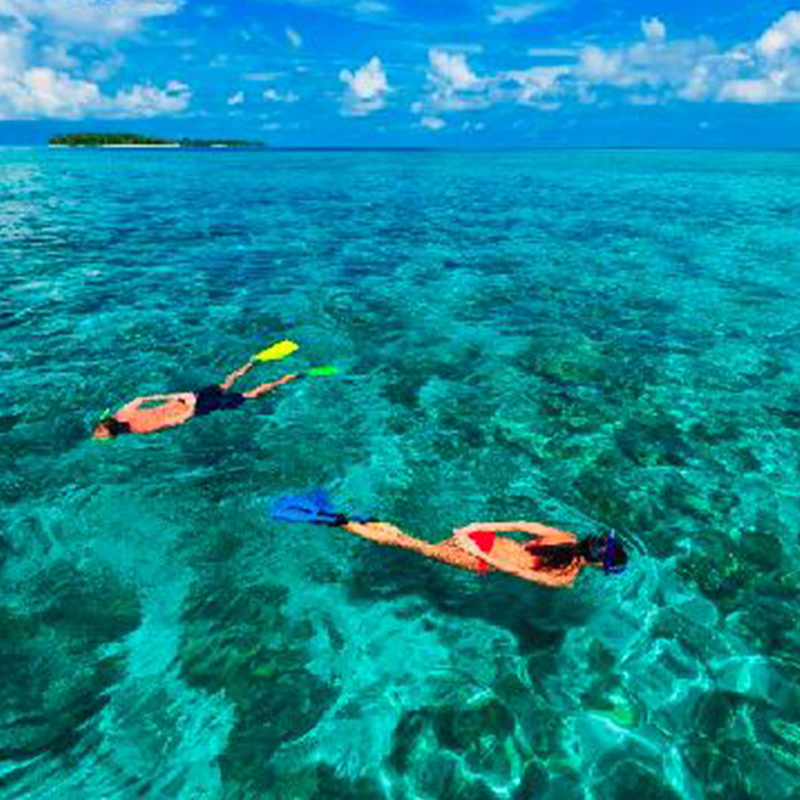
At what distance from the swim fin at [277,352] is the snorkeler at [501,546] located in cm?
795

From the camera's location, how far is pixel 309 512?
438 inches

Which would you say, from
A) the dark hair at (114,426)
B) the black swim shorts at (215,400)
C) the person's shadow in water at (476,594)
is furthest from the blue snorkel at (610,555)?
the dark hair at (114,426)

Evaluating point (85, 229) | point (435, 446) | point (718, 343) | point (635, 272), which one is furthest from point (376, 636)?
point (85, 229)

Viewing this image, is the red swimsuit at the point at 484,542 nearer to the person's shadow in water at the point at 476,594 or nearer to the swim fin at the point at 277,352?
the person's shadow in water at the point at 476,594

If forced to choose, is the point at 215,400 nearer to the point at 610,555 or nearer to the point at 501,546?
the point at 501,546

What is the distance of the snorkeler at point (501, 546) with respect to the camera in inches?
386

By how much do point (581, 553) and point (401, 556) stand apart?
106 inches

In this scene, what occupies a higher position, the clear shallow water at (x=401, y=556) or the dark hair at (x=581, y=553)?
the dark hair at (x=581, y=553)

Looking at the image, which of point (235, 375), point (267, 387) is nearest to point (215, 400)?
point (267, 387)

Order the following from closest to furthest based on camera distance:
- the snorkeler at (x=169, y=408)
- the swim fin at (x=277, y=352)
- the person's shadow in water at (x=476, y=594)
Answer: the person's shadow in water at (x=476, y=594), the snorkeler at (x=169, y=408), the swim fin at (x=277, y=352)

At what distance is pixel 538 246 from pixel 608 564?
30.2m

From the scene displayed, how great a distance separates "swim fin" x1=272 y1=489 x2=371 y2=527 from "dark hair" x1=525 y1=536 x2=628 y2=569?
2.93 m

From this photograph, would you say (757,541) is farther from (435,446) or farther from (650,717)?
(435,446)

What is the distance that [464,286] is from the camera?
2783cm
